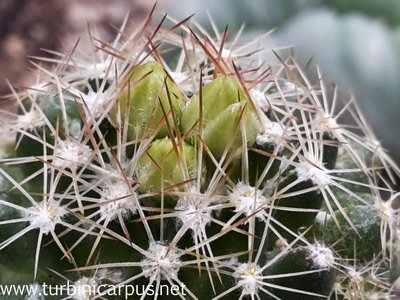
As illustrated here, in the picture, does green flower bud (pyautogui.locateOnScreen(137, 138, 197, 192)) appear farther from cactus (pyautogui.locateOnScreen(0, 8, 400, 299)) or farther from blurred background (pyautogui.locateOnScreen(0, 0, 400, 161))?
blurred background (pyautogui.locateOnScreen(0, 0, 400, 161))

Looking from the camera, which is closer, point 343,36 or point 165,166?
point 165,166

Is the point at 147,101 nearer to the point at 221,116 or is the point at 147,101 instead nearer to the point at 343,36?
the point at 221,116

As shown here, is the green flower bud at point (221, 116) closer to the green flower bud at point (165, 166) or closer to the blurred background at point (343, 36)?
the green flower bud at point (165, 166)

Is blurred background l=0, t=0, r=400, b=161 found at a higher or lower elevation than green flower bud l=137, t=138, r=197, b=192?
higher

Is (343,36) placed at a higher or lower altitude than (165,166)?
Result: higher

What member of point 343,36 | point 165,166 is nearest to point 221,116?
point 165,166

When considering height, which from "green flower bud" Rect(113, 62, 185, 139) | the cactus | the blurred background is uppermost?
the blurred background

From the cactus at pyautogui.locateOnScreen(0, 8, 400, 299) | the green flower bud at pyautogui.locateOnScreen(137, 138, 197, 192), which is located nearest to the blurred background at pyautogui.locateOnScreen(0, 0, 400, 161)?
the cactus at pyautogui.locateOnScreen(0, 8, 400, 299)

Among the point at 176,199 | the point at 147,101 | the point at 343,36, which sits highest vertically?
the point at 343,36

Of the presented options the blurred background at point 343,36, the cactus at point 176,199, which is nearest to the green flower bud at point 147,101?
the cactus at point 176,199
